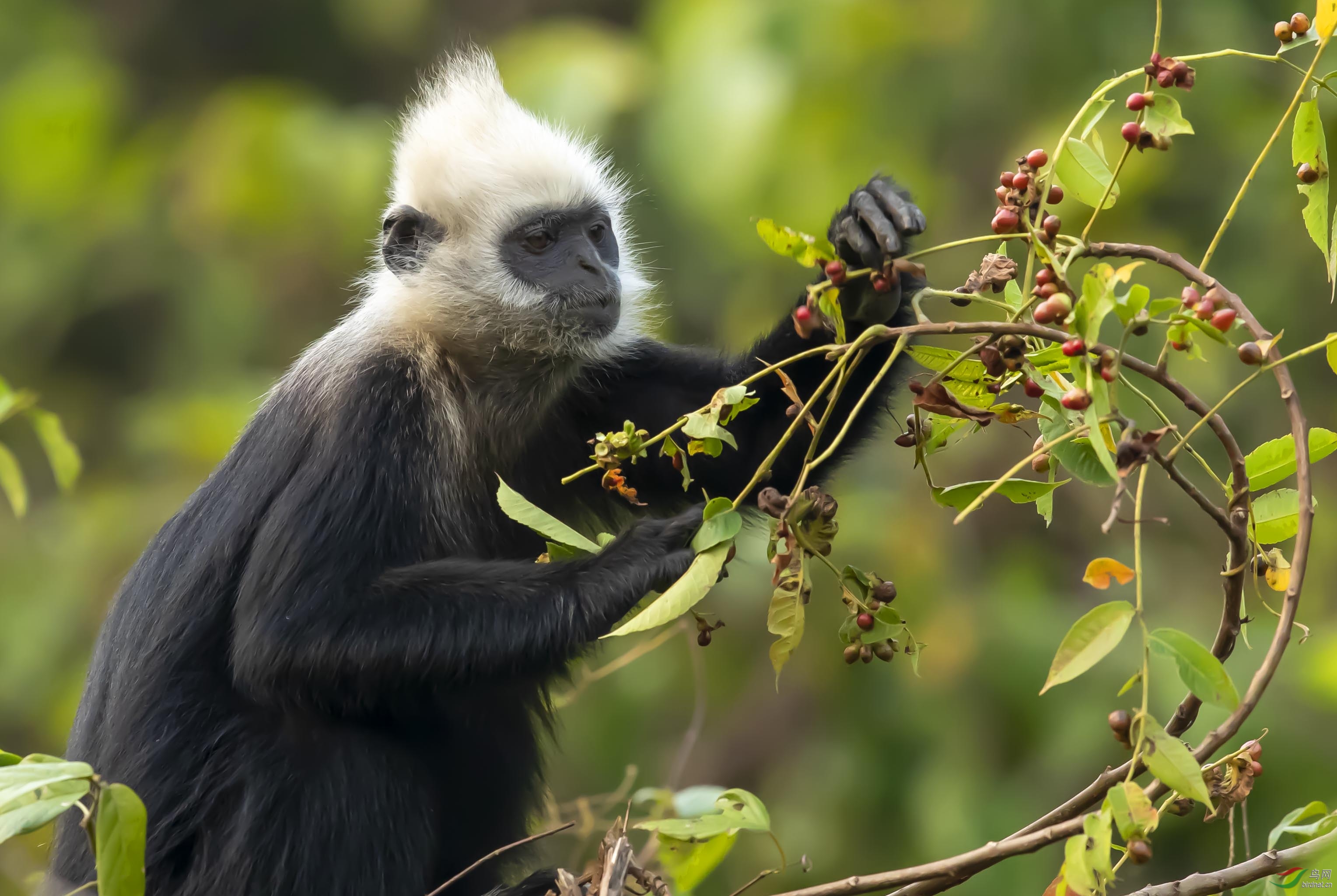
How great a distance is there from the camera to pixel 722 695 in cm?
732

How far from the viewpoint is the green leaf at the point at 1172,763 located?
1.80m

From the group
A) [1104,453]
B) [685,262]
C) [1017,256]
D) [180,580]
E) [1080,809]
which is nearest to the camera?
[1104,453]

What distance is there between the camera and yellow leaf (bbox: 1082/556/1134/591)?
6.39ft

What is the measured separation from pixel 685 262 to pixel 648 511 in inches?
179

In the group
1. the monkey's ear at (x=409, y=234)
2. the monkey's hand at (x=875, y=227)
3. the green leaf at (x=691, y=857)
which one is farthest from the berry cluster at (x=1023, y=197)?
the monkey's ear at (x=409, y=234)

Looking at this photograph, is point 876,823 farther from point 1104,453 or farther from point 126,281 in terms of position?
point 126,281

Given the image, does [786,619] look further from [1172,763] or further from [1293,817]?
[1293,817]

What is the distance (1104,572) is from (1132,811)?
343 mm

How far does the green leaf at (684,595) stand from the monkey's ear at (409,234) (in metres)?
1.96

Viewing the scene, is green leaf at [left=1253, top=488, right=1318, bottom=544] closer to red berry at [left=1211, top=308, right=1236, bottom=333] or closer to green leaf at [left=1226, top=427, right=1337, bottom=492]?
green leaf at [left=1226, top=427, right=1337, bottom=492]

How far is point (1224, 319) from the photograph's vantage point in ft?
6.42

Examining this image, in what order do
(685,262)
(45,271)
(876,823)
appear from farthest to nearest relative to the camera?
(45,271) → (685,262) → (876,823)

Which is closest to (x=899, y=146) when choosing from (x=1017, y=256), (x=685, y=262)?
(x=1017, y=256)

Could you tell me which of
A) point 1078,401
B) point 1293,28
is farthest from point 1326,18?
point 1078,401
